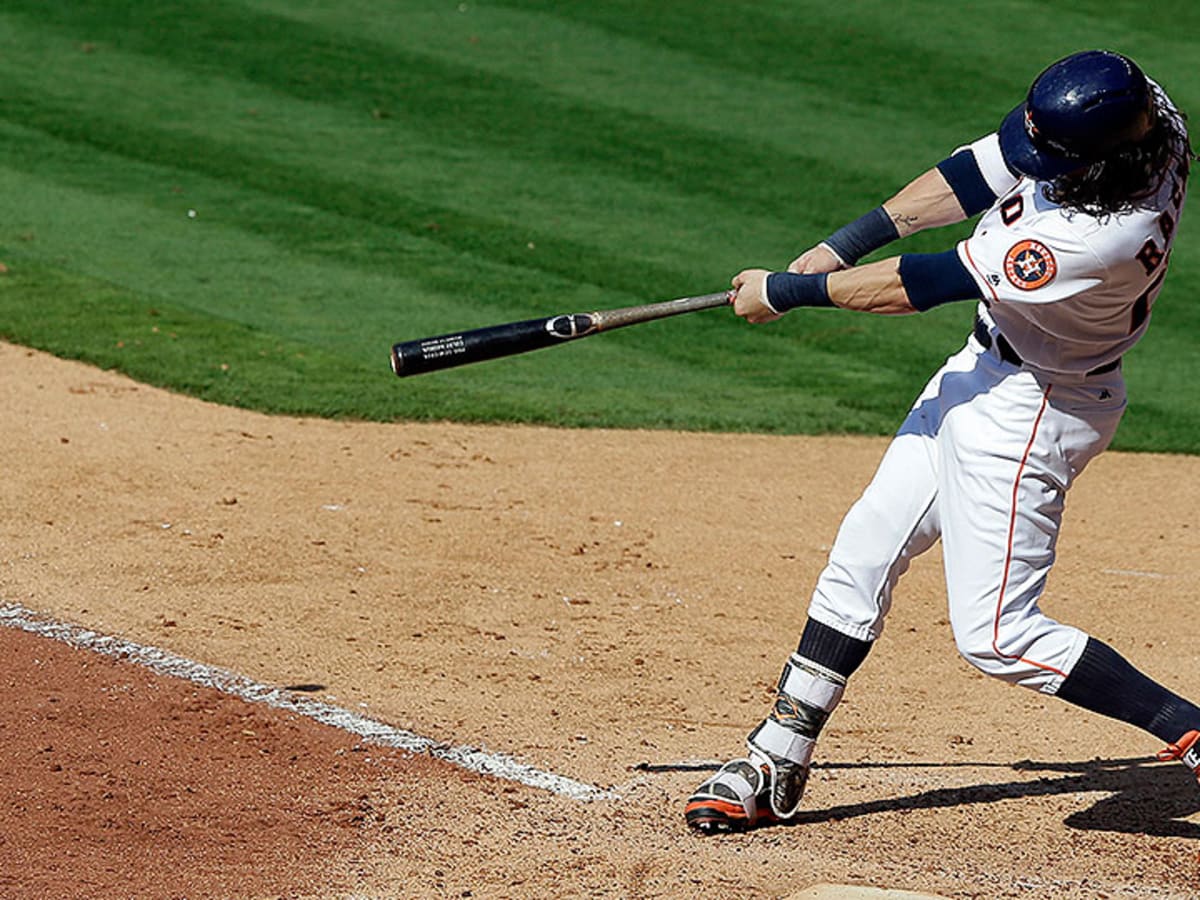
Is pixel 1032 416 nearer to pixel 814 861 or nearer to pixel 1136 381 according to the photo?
pixel 814 861

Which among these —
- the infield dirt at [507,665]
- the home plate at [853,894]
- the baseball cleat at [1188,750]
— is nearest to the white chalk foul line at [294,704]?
the infield dirt at [507,665]

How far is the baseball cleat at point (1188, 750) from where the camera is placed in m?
4.06

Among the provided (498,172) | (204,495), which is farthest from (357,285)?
(204,495)

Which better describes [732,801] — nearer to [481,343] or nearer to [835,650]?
[835,650]

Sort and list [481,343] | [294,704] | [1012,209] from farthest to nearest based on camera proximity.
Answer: [294,704], [481,343], [1012,209]

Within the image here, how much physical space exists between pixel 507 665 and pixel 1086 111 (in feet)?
8.04

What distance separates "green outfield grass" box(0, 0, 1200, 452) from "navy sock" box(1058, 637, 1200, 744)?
13.2ft

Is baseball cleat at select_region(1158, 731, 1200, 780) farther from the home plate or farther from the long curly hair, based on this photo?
the long curly hair

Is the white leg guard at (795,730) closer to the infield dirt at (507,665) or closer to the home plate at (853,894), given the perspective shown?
the infield dirt at (507,665)

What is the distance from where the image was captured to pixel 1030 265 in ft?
12.2

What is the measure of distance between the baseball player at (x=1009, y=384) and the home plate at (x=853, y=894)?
1.73 feet

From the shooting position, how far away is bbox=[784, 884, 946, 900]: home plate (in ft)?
11.8

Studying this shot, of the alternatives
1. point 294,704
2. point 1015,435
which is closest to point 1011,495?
point 1015,435

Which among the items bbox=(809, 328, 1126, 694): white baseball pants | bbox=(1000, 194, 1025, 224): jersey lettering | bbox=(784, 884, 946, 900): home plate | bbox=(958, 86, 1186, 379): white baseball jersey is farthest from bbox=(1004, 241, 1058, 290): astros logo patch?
bbox=(784, 884, 946, 900): home plate
